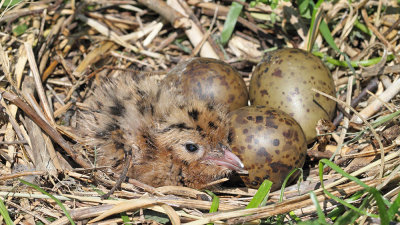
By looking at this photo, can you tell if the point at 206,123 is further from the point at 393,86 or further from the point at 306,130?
the point at 393,86

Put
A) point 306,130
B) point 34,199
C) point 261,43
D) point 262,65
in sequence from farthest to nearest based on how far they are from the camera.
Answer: point 261,43 < point 262,65 < point 306,130 < point 34,199

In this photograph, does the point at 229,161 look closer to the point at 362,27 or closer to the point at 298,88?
the point at 298,88

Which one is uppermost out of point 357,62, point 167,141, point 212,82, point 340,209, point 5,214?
point 212,82

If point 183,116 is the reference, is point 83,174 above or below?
below

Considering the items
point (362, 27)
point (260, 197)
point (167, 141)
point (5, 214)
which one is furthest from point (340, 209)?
point (362, 27)

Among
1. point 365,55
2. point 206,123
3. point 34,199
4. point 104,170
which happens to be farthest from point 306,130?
point 34,199

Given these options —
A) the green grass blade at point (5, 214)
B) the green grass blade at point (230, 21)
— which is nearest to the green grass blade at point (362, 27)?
the green grass blade at point (230, 21)
